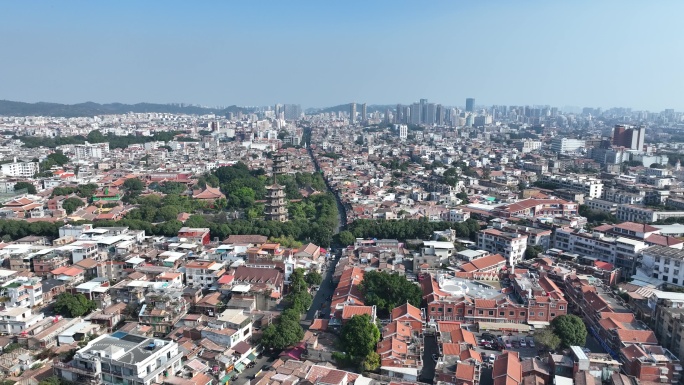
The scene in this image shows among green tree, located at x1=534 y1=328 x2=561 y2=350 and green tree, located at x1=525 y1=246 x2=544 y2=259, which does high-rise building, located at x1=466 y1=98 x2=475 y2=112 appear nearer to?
green tree, located at x1=525 y1=246 x2=544 y2=259

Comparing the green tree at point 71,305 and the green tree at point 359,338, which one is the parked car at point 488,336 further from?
the green tree at point 71,305

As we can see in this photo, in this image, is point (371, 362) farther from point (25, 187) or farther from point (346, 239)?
point (25, 187)

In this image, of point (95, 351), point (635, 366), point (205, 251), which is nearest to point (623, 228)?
point (635, 366)

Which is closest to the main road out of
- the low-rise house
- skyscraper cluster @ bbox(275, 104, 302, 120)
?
the low-rise house

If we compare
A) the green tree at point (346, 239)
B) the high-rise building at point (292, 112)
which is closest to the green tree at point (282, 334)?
the green tree at point (346, 239)

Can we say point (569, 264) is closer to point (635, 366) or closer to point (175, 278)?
point (635, 366)

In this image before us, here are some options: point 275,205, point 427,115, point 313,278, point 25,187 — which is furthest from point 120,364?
point 427,115
